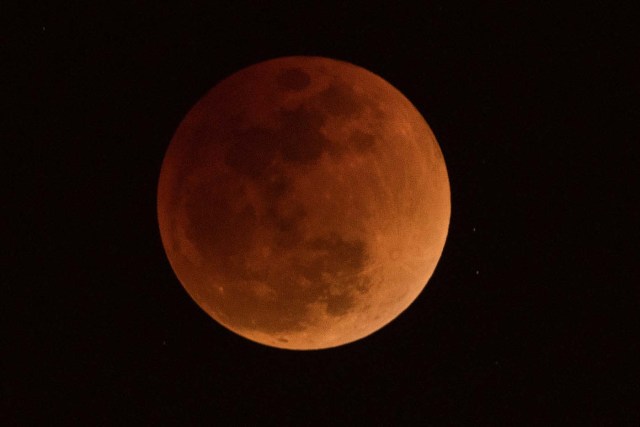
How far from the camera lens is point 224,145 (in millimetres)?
5582

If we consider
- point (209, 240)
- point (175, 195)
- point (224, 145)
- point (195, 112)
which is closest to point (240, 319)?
point (209, 240)

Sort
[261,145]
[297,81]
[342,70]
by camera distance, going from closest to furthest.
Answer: [261,145], [297,81], [342,70]

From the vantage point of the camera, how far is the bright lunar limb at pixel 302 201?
5.40 metres

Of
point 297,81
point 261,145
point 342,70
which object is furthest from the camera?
point 342,70

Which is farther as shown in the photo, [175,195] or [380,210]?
[175,195]

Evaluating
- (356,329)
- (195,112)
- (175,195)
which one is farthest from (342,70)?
(356,329)

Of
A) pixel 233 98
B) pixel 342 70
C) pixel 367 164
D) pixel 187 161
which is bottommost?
pixel 367 164

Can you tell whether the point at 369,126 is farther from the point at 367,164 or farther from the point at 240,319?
the point at 240,319

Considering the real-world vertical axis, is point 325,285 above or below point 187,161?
below

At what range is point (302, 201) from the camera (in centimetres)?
536

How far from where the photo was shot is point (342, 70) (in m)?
6.22

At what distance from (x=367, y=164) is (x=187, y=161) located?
1709 millimetres

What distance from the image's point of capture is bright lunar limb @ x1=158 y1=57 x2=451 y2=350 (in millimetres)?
5402

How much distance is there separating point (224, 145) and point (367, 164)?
1.29 meters
